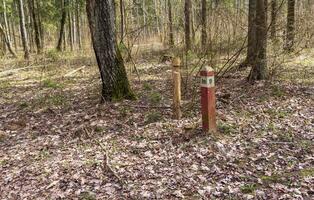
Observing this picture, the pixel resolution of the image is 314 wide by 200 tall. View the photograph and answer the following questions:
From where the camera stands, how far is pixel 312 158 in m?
4.76

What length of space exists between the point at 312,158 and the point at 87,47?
49.9 feet

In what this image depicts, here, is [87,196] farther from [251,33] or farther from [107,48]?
[251,33]

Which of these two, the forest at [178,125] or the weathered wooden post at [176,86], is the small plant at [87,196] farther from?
the weathered wooden post at [176,86]

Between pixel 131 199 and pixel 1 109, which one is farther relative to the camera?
pixel 1 109

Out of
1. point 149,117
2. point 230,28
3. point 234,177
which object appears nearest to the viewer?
point 234,177

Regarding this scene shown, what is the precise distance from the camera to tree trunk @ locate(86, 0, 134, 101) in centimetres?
729

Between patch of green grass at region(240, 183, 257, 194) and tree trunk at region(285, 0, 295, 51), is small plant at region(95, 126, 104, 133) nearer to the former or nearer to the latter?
patch of green grass at region(240, 183, 257, 194)

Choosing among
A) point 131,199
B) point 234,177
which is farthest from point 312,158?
point 131,199

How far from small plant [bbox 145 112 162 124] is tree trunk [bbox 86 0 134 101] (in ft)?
3.87

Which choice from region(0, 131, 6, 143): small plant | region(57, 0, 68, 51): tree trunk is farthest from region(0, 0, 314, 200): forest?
region(57, 0, 68, 51): tree trunk

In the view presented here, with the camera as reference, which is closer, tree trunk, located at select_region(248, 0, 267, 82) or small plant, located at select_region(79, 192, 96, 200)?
small plant, located at select_region(79, 192, 96, 200)

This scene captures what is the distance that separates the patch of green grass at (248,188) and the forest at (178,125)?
1cm

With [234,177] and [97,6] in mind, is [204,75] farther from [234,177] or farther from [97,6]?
[97,6]

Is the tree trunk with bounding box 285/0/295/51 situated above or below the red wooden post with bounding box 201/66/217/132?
above
